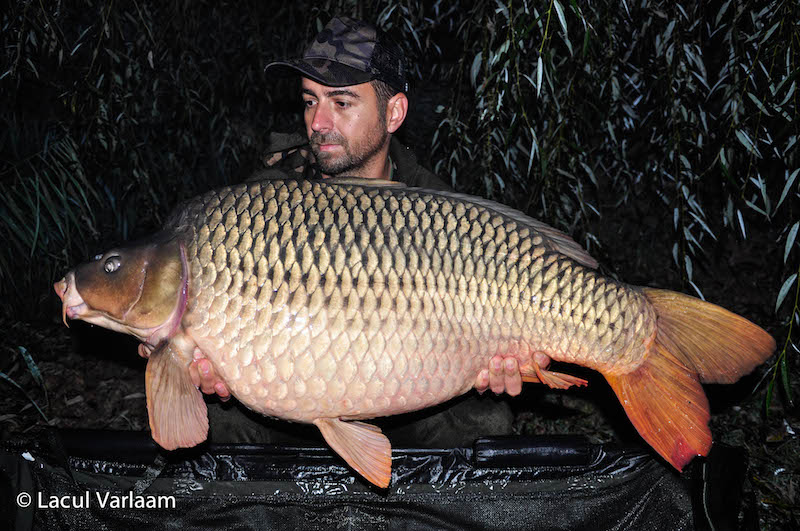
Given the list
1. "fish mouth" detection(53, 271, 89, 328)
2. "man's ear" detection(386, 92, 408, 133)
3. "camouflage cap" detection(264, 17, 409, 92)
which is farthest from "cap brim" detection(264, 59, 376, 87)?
"fish mouth" detection(53, 271, 89, 328)

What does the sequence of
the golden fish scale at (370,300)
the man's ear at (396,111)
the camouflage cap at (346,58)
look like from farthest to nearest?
the man's ear at (396,111)
the camouflage cap at (346,58)
the golden fish scale at (370,300)

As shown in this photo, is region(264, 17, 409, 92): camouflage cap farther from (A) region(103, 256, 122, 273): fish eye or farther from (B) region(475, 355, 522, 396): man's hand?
(B) region(475, 355, 522, 396): man's hand

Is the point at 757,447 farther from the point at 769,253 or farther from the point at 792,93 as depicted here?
the point at 769,253

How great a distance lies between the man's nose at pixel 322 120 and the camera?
177 centimetres

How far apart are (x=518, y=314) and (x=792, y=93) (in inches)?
31.4

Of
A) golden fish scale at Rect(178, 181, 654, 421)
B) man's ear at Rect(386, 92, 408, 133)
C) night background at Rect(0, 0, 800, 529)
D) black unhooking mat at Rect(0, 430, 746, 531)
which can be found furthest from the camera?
man's ear at Rect(386, 92, 408, 133)

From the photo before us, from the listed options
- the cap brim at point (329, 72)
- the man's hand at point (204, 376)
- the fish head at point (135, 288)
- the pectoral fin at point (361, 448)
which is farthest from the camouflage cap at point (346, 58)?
the pectoral fin at point (361, 448)

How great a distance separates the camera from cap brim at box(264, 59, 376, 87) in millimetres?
1705

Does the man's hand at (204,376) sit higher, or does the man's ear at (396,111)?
the man's ear at (396,111)

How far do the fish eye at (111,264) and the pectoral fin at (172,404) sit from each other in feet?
0.60

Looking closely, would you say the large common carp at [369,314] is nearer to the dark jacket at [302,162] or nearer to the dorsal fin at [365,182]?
the dorsal fin at [365,182]

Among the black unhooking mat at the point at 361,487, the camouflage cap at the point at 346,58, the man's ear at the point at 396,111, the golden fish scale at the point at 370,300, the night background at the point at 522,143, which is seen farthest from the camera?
the man's ear at the point at 396,111

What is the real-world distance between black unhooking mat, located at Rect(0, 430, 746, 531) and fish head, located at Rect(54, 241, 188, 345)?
11.0 inches

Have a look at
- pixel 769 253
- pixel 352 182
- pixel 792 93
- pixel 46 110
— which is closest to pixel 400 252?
pixel 352 182
